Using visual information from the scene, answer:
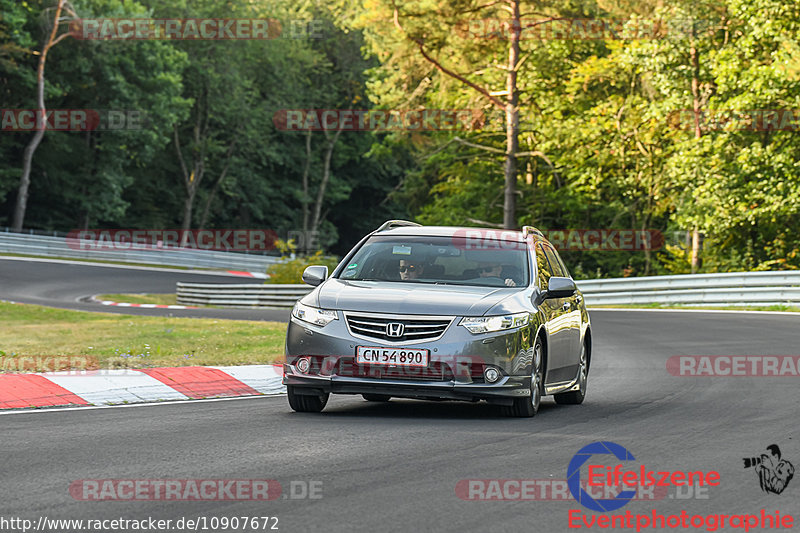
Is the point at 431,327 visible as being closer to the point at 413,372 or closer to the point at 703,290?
the point at 413,372

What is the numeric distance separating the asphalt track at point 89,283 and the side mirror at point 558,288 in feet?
60.7

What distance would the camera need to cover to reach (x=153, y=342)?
723 inches

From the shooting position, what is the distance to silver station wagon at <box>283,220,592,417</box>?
1038 cm

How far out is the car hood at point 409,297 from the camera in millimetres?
10492

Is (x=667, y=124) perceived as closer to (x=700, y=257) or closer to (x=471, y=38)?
(x=700, y=257)

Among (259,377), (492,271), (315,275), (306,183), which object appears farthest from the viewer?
(306,183)

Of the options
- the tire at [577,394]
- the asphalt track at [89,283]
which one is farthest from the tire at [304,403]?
the asphalt track at [89,283]

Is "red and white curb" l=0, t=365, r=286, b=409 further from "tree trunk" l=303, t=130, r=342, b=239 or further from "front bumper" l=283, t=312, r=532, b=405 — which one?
"tree trunk" l=303, t=130, r=342, b=239

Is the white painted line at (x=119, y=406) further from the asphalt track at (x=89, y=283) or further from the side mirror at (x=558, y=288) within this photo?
the asphalt track at (x=89, y=283)

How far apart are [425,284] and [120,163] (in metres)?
57.6

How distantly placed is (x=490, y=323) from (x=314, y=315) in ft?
4.81

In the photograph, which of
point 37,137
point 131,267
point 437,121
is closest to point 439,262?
point 437,121

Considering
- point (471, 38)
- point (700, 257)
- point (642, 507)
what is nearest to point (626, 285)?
point (700, 257)

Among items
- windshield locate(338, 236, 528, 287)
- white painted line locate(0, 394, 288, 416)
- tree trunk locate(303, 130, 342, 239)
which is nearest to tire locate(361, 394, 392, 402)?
white painted line locate(0, 394, 288, 416)
